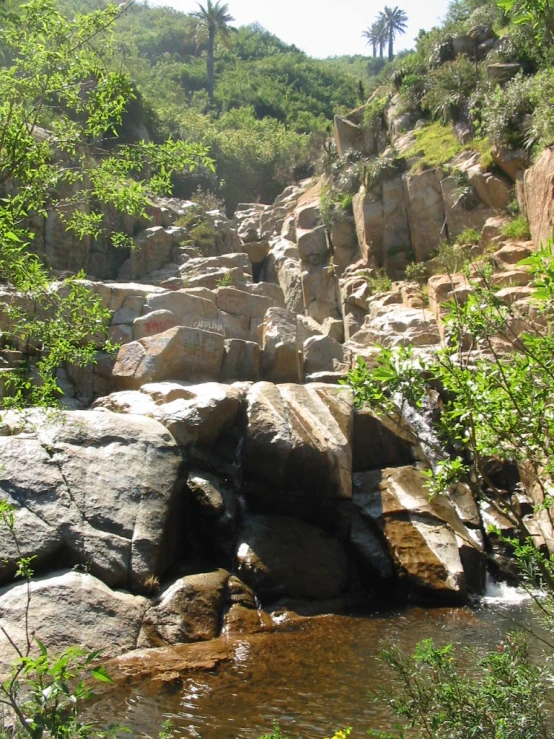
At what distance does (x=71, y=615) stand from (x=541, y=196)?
628 inches

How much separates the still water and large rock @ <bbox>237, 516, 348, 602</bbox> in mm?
808

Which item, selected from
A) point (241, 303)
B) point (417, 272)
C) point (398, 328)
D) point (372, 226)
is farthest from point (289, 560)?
point (372, 226)

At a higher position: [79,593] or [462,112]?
[462,112]

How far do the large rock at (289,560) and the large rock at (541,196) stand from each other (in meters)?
10.1

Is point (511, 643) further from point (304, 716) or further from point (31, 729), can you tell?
point (304, 716)

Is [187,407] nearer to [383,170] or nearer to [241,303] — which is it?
[241,303]

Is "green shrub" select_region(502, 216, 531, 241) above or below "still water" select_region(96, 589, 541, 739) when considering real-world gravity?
above

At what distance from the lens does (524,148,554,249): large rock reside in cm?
1825

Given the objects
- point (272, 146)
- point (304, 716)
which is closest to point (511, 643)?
point (304, 716)

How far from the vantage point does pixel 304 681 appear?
830cm

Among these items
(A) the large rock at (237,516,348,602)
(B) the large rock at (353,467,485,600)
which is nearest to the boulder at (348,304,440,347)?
(B) the large rock at (353,467,485,600)

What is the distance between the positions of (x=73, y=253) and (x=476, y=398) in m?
22.4

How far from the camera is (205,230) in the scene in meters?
28.2

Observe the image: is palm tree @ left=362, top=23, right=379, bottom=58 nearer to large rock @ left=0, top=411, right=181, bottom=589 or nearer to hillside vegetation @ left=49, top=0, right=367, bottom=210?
hillside vegetation @ left=49, top=0, right=367, bottom=210
